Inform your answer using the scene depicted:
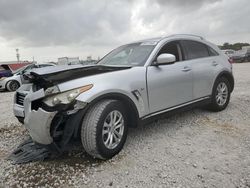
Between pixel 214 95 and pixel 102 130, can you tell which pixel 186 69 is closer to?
pixel 214 95

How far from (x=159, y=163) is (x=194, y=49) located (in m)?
2.64

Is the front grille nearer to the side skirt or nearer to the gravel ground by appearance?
the gravel ground

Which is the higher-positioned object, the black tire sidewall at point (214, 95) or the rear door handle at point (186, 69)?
the rear door handle at point (186, 69)

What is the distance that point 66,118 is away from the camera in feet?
10.2

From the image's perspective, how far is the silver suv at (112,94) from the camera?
310cm

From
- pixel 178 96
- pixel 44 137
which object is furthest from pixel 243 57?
pixel 44 137

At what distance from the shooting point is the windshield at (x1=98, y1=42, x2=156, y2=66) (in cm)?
418

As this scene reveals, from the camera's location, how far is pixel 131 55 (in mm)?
4461

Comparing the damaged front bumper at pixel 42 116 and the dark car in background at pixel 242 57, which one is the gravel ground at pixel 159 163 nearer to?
the damaged front bumper at pixel 42 116

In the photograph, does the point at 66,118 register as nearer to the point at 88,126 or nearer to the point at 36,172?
the point at 88,126

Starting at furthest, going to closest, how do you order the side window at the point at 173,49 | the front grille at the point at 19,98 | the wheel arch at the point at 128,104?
the side window at the point at 173,49 < the front grille at the point at 19,98 < the wheel arch at the point at 128,104

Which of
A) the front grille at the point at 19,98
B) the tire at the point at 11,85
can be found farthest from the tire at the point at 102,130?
the tire at the point at 11,85

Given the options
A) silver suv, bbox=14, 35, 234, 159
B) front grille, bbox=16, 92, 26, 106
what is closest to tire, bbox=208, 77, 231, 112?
silver suv, bbox=14, 35, 234, 159

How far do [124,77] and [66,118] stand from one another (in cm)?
101
